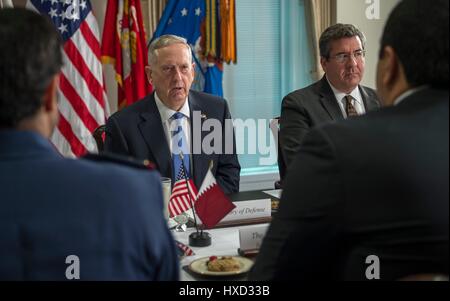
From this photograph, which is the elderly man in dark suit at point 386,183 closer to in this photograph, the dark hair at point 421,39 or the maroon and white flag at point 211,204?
the dark hair at point 421,39

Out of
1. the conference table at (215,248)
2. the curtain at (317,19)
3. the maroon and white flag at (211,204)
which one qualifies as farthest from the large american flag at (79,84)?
the maroon and white flag at (211,204)

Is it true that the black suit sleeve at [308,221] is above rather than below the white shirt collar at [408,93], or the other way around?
below

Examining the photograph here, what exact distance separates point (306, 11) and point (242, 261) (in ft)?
11.6

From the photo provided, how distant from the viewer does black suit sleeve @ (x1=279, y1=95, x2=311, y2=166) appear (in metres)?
2.93

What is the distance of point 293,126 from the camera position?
2.97 metres

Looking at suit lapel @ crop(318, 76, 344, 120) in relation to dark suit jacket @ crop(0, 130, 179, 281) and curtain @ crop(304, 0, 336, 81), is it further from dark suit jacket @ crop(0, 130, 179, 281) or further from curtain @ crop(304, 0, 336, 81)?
dark suit jacket @ crop(0, 130, 179, 281)

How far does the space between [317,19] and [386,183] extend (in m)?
3.91

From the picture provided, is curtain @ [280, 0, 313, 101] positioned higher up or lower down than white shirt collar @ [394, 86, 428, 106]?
higher up

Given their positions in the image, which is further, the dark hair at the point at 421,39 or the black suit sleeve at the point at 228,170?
the black suit sleeve at the point at 228,170

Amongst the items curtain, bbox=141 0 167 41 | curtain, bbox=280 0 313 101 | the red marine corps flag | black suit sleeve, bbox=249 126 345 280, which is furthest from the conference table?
curtain, bbox=280 0 313 101

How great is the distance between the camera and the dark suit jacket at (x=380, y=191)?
3.22 feet

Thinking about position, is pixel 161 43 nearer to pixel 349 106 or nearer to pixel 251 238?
pixel 349 106

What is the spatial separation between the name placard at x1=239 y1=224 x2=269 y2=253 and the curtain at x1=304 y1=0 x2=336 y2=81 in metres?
3.20

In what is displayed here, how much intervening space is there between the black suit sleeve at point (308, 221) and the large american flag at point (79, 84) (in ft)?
9.60
